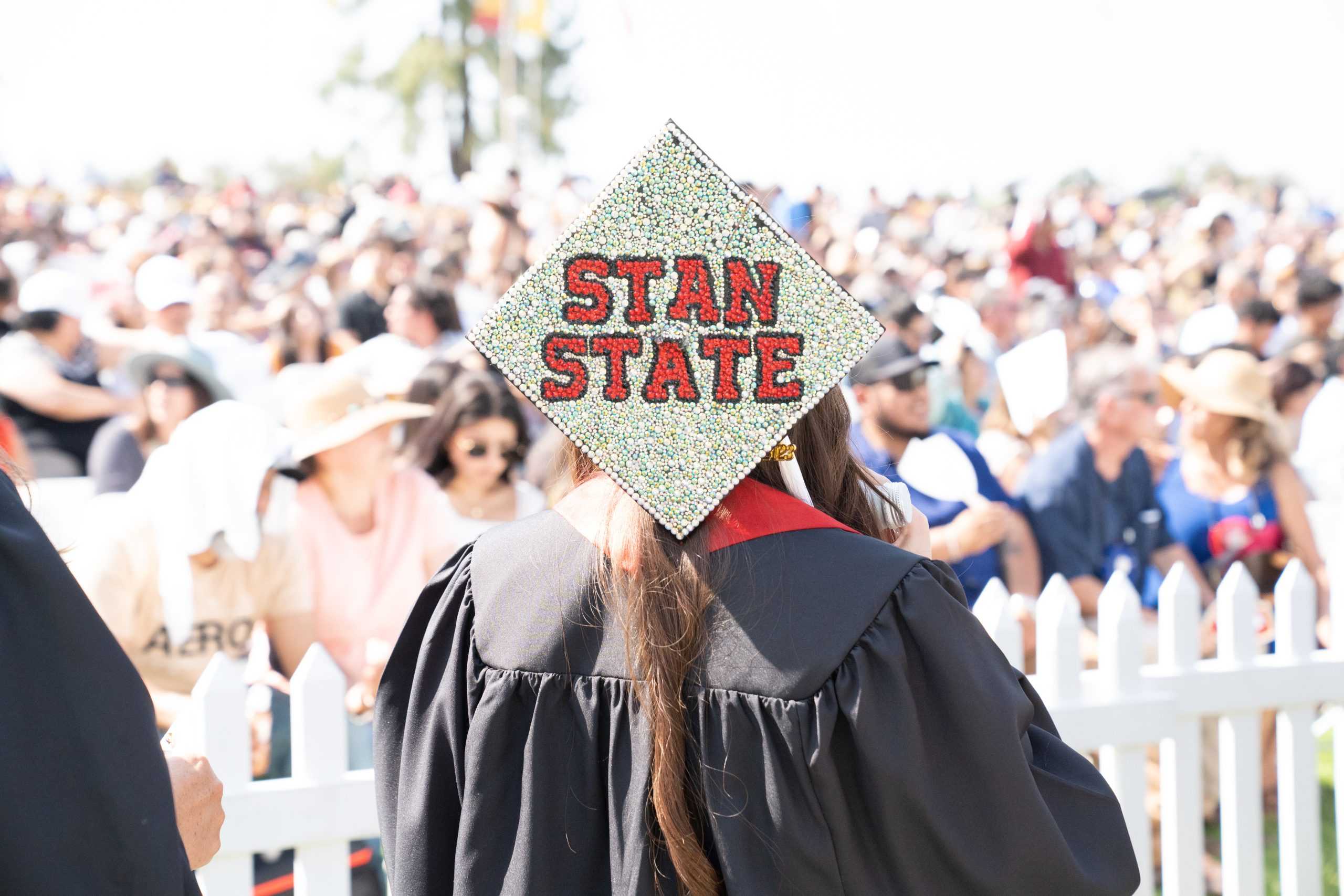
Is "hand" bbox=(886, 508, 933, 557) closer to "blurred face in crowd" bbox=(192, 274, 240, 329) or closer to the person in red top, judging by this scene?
"blurred face in crowd" bbox=(192, 274, 240, 329)

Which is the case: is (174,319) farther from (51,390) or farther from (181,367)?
(181,367)

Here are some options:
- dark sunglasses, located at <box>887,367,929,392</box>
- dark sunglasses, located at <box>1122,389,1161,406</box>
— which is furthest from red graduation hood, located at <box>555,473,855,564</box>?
dark sunglasses, located at <box>1122,389,1161,406</box>

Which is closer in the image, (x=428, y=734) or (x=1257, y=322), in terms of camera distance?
(x=428, y=734)

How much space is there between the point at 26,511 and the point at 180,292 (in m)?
5.42

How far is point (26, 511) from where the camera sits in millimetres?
1177

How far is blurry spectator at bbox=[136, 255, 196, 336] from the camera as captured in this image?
6152mm

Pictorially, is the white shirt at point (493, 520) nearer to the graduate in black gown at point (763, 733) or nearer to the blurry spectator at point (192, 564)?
the blurry spectator at point (192, 564)

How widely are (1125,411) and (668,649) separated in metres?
3.92

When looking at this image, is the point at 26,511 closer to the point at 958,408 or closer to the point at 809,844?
the point at 809,844

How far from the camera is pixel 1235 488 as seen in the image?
4.68 metres

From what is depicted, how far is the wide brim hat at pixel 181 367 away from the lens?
4.46 meters

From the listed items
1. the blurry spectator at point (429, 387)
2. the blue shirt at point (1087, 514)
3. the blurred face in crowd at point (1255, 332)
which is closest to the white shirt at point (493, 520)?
the blurry spectator at point (429, 387)

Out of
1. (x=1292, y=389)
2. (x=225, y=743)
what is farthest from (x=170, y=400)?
(x=1292, y=389)

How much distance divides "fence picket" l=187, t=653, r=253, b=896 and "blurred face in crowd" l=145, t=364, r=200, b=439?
2.48 meters
